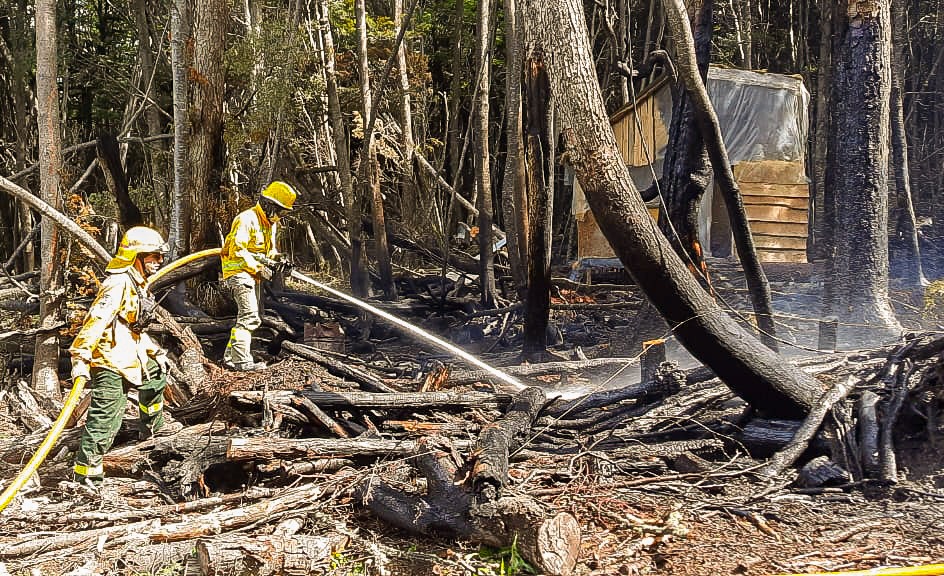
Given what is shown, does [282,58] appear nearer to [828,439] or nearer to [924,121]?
[828,439]

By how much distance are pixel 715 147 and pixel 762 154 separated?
1079 cm

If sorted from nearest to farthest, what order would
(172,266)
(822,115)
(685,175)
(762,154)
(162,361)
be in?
(162,361) < (172,266) < (685,175) < (762,154) < (822,115)

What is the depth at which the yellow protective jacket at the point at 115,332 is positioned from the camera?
5.57 metres

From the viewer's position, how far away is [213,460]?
5.38 meters

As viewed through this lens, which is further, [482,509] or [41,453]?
[41,453]

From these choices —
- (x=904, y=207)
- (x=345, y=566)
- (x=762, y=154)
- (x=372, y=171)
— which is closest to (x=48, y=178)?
(x=345, y=566)

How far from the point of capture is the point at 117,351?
5.71 metres

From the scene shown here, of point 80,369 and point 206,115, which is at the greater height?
point 206,115

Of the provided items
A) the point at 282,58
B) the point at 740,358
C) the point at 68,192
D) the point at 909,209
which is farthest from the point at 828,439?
the point at 282,58

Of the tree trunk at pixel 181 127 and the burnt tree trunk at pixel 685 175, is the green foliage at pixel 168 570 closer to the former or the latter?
the burnt tree trunk at pixel 685 175

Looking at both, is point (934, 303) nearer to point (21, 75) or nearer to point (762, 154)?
point (762, 154)

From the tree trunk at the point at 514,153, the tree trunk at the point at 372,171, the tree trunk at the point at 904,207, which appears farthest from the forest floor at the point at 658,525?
the tree trunk at the point at 372,171

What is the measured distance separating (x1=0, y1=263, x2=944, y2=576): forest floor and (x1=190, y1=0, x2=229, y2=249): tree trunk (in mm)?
5373

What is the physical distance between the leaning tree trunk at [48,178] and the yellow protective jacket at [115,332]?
293cm
